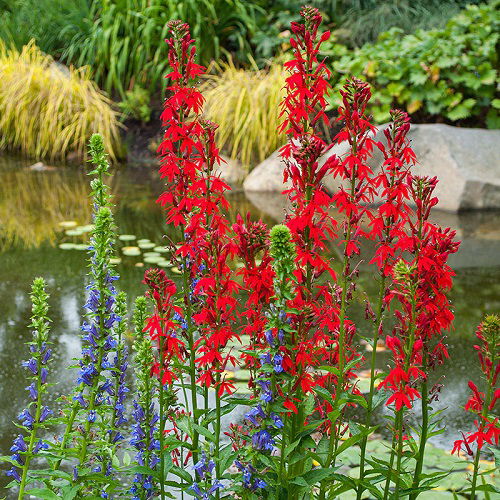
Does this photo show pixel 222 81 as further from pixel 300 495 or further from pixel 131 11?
pixel 300 495

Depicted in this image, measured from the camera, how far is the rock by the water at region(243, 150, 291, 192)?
8.77 meters

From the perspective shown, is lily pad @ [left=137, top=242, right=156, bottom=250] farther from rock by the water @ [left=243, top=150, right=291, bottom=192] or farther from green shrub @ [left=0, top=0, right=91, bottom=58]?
green shrub @ [left=0, top=0, right=91, bottom=58]

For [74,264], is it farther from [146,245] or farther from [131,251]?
[146,245]

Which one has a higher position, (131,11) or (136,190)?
(131,11)

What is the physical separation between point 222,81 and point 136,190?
75.9 inches

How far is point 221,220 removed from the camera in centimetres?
235

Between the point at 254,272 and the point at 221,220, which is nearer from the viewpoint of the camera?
the point at 254,272

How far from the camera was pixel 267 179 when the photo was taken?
8797 mm

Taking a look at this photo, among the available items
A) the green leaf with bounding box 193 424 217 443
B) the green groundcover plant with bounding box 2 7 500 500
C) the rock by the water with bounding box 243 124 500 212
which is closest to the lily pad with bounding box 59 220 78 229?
the rock by the water with bounding box 243 124 500 212

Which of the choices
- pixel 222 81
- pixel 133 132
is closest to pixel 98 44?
pixel 133 132

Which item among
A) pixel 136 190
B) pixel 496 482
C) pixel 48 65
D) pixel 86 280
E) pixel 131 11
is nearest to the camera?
pixel 496 482

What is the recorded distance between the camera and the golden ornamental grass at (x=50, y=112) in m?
10.0

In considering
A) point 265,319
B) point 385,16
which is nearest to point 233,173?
point 385,16

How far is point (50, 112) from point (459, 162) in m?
5.25
